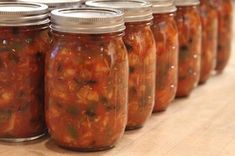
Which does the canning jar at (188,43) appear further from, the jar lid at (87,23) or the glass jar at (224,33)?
the jar lid at (87,23)

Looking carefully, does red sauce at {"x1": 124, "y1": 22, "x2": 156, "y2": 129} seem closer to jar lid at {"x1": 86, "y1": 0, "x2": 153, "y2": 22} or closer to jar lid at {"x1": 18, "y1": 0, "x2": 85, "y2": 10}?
jar lid at {"x1": 86, "y1": 0, "x2": 153, "y2": 22}

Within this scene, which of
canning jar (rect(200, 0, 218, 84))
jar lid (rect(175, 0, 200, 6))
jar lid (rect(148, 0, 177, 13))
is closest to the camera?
jar lid (rect(148, 0, 177, 13))

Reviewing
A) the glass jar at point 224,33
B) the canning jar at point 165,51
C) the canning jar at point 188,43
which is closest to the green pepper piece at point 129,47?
the canning jar at point 165,51

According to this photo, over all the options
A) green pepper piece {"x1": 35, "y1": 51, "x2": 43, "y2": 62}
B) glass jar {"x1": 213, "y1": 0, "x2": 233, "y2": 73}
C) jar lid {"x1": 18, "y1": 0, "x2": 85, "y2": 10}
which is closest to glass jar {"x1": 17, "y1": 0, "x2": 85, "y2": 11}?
jar lid {"x1": 18, "y1": 0, "x2": 85, "y2": 10}

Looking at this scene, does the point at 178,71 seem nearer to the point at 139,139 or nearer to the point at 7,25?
the point at 139,139

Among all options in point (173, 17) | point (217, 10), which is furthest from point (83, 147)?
point (217, 10)

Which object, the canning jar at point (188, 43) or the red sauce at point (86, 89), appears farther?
the canning jar at point (188, 43)
